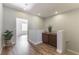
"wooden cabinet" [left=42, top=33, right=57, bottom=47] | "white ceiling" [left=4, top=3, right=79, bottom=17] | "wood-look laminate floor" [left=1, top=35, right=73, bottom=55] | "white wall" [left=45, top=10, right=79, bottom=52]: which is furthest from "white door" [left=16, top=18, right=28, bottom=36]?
"white wall" [left=45, top=10, right=79, bottom=52]

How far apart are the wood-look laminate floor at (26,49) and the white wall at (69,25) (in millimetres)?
405

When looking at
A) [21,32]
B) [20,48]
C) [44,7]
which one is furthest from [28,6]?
Result: [20,48]

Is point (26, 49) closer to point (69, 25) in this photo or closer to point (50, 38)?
point (50, 38)

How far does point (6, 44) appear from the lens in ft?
6.52

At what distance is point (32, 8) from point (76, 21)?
101 centimetres

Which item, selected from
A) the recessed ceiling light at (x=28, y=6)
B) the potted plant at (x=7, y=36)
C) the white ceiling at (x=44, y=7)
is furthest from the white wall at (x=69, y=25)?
the potted plant at (x=7, y=36)

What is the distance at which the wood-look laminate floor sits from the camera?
1.98m

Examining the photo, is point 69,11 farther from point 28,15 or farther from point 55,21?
point 28,15

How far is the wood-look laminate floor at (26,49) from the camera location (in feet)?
6.49

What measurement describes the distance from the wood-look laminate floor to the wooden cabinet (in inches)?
3.4

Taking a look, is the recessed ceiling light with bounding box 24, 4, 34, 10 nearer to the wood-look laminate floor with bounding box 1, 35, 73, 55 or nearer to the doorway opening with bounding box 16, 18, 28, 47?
the doorway opening with bounding box 16, 18, 28, 47

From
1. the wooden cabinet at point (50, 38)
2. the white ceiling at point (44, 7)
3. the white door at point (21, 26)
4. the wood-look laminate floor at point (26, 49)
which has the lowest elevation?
the wood-look laminate floor at point (26, 49)

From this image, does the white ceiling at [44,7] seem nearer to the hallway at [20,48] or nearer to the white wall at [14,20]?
the white wall at [14,20]

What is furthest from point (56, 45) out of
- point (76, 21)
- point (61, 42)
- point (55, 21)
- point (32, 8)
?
point (32, 8)
